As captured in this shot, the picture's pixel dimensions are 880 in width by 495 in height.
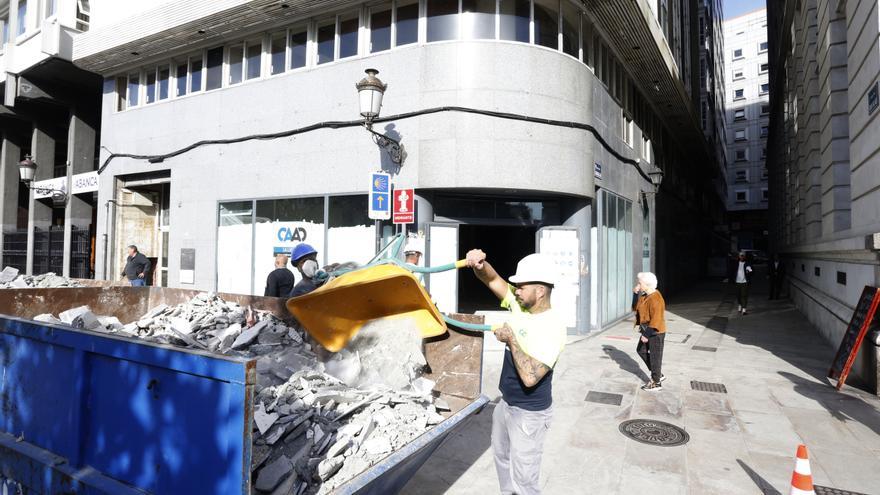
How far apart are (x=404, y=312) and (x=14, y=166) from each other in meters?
25.8

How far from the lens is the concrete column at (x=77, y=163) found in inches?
672

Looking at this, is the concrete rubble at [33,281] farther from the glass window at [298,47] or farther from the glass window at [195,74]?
the glass window at [298,47]

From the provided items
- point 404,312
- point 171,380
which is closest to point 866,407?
point 404,312

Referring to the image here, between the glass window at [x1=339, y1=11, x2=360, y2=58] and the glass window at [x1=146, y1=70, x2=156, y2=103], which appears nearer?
the glass window at [x1=339, y1=11, x2=360, y2=58]

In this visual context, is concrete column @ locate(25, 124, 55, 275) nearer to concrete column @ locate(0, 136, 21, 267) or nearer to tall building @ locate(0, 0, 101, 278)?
tall building @ locate(0, 0, 101, 278)

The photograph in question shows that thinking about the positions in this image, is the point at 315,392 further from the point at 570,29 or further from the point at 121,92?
the point at 121,92

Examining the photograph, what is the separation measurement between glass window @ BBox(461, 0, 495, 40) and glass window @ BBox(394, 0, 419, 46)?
103cm

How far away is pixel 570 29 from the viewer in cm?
1098

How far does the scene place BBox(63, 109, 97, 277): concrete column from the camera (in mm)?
17062

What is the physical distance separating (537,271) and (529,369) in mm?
643

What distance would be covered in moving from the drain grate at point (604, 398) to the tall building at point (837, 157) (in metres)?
3.49

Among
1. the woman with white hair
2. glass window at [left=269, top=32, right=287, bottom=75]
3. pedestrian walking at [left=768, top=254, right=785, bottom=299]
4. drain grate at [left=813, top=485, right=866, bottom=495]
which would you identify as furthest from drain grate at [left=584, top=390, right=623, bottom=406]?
pedestrian walking at [left=768, top=254, right=785, bottom=299]

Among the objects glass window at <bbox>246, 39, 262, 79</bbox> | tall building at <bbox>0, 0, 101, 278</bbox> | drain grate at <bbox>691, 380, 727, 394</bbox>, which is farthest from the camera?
tall building at <bbox>0, 0, 101, 278</bbox>

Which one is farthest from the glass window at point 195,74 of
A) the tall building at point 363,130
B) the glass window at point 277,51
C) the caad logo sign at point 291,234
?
the caad logo sign at point 291,234
